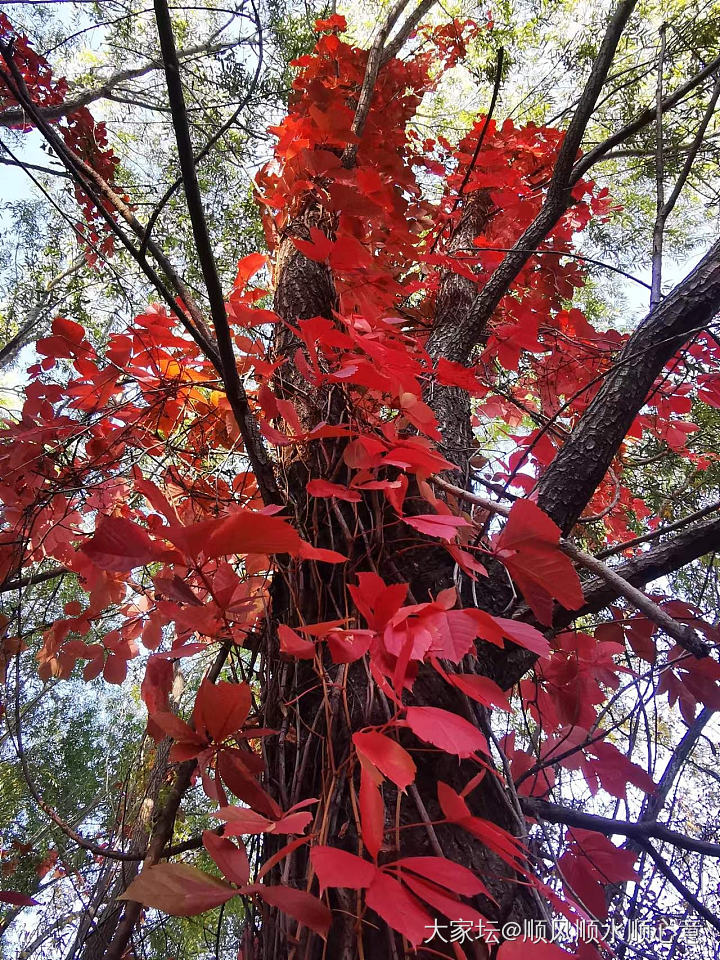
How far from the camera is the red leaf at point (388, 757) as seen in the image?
395 millimetres

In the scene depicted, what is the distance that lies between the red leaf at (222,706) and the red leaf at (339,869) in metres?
0.15

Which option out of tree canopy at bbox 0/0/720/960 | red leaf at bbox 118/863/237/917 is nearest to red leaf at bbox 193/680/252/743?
tree canopy at bbox 0/0/720/960

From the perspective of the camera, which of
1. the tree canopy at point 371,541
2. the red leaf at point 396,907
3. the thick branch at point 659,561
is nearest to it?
the red leaf at point 396,907

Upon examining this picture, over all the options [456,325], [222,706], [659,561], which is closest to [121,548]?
[222,706]

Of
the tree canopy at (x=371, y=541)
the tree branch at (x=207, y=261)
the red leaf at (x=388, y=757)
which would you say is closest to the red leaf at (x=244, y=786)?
the tree canopy at (x=371, y=541)

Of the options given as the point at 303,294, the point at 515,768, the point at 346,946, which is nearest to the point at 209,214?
the point at 303,294

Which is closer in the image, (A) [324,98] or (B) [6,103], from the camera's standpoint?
(A) [324,98]

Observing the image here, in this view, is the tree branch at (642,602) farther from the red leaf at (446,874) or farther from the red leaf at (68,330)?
the red leaf at (68,330)

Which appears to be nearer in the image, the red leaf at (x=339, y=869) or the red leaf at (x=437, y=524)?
the red leaf at (x=339, y=869)

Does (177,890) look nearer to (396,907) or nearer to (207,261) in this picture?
(396,907)

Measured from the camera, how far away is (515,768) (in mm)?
817

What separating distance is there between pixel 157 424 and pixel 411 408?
646mm

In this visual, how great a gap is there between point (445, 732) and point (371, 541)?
1.25 ft

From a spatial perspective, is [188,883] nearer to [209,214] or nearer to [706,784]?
[706,784]
